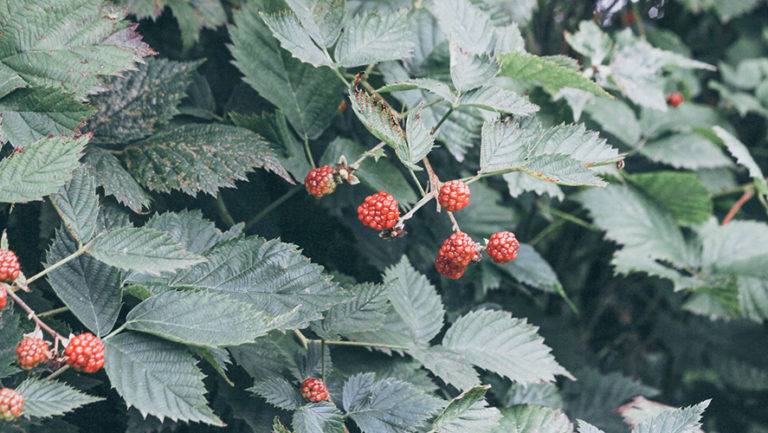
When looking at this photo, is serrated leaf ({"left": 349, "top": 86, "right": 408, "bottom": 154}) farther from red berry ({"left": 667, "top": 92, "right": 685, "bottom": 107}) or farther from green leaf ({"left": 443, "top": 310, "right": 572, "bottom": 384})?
red berry ({"left": 667, "top": 92, "right": 685, "bottom": 107})

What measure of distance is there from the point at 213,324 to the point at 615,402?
0.96 metres

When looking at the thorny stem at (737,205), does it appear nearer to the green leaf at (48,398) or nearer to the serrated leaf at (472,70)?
the serrated leaf at (472,70)

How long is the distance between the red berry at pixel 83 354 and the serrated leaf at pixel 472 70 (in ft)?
1.91

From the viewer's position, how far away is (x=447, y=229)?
121 cm

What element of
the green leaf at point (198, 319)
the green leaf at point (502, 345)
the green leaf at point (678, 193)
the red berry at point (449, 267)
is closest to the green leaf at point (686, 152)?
the green leaf at point (678, 193)

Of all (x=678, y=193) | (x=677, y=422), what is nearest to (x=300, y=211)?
(x=677, y=422)

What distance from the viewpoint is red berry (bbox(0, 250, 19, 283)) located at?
65 cm

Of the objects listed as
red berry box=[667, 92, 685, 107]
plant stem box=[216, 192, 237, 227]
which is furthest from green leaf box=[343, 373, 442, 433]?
red berry box=[667, 92, 685, 107]

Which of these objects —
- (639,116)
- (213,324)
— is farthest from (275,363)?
(639,116)

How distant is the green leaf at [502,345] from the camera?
0.94 meters

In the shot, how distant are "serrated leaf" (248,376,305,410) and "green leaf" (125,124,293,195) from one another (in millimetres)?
288

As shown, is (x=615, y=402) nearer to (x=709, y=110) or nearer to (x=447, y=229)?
(x=447, y=229)

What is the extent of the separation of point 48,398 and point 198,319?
17cm

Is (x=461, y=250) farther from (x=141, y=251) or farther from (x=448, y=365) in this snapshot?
(x=141, y=251)
